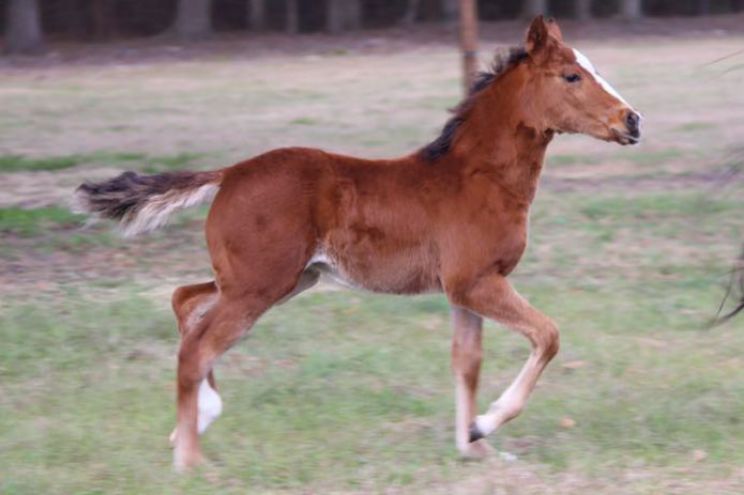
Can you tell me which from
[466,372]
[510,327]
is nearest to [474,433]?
[466,372]

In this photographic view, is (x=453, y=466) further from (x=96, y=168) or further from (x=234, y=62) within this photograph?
(x=234, y=62)

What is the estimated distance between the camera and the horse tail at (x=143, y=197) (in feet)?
19.8

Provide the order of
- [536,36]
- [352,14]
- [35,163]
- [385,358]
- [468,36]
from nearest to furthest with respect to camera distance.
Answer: [536,36] < [385,358] < [468,36] < [35,163] < [352,14]

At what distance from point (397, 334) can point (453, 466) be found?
90.4 inches

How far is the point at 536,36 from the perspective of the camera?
616cm

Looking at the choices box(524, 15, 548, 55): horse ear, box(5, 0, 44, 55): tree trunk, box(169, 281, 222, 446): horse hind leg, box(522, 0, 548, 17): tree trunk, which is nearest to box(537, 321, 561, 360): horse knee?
box(524, 15, 548, 55): horse ear

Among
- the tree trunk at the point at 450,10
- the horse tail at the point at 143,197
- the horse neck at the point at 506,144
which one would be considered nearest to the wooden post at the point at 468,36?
the horse neck at the point at 506,144

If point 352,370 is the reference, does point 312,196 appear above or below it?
above

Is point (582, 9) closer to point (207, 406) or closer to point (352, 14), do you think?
point (352, 14)

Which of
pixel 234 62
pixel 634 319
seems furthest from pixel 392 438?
pixel 234 62

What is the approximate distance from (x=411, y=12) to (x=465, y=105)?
93.8 ft

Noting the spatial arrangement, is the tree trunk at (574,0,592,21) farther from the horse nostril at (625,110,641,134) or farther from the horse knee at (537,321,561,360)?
the horse knee at (537,321,561,360)

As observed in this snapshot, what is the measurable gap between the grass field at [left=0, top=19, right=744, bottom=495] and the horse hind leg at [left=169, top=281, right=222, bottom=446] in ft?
0.53

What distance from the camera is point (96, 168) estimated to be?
1395cm
